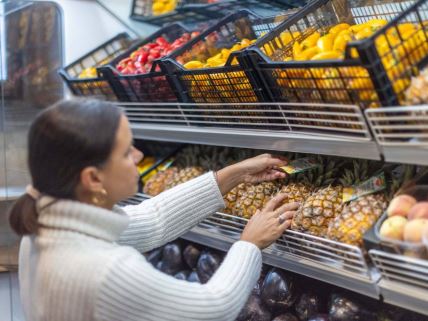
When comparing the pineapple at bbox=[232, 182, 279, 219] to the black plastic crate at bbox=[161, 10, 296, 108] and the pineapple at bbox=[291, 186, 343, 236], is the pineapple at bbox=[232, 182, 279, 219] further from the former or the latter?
the black plastic crate at bbox=[161, 10, 296, 108]

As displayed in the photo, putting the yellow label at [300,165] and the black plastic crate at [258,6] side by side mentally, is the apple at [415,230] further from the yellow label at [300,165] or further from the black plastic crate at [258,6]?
the black plastic crate at [258,6]

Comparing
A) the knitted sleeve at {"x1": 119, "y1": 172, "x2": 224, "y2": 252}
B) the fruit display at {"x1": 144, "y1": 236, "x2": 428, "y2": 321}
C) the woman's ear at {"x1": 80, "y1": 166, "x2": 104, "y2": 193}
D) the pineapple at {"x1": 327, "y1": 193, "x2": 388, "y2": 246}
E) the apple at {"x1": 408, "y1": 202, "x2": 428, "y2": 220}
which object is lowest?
the fruit display at {"x1": 144, "y1": 236, "x2": 428, "y2": 321}

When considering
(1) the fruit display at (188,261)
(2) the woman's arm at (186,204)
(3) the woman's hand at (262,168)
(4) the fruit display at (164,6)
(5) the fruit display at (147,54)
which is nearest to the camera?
(2) the woman's arm at (186,204)

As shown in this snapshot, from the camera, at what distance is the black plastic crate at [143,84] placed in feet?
6.77

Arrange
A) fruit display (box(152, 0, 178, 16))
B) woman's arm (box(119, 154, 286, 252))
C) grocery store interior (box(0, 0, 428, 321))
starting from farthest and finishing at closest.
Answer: fruit display (box(152, 0, 178, 16)) → woman's arm (box(119, 154, 286, 252)) → grocery store interior (box(0, 0, 428, 321))

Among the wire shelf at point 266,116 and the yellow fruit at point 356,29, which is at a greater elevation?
the yellow fruit at point 356,29

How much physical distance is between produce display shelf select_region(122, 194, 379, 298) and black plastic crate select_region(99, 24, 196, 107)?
572mm

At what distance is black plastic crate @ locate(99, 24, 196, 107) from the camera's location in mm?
2062

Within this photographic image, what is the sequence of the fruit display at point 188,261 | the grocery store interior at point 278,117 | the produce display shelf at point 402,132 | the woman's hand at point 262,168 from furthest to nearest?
the fruit display at point 188,261 → the woman's hand at point 262,168 → the grocery store interior at point 278,117 → the produce display shelf at point 402,132

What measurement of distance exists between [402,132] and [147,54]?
147cm

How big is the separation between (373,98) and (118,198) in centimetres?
72

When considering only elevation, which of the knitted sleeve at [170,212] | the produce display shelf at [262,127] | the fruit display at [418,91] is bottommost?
the knitted sleeve at [170,212]

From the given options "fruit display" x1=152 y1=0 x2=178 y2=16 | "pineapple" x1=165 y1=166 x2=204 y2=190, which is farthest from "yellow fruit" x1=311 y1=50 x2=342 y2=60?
"fruit display" x1=152 y1=0 x2=178 y2=16

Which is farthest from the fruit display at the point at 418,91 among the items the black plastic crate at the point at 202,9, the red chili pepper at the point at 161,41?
the red chili pepper at the point at 161,41
